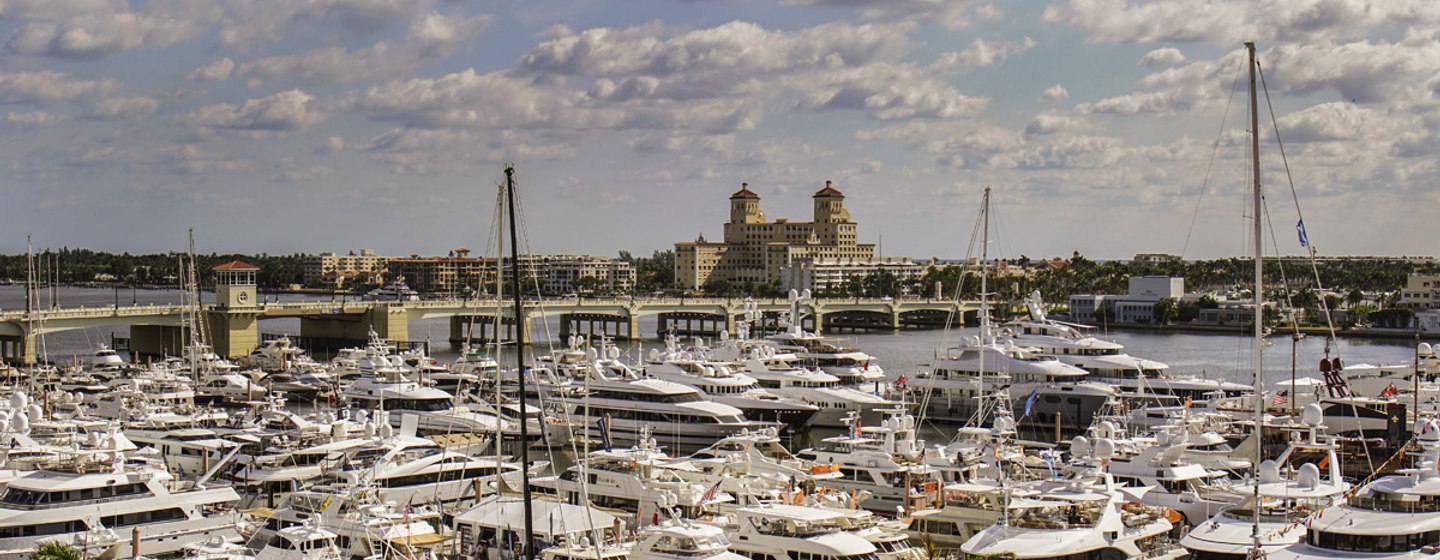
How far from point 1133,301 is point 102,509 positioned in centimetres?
15089

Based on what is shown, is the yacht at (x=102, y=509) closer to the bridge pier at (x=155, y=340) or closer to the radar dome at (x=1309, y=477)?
the radar dome at (x=1309, y=477)

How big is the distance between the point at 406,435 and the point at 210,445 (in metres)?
7.74

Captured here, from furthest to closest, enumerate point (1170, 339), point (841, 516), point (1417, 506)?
point (1170, 339) → point (841, 516) → point (1417, 506)

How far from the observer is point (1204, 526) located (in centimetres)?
2975

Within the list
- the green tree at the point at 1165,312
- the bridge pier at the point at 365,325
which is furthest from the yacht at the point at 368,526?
the green tree at the point at 1165,312

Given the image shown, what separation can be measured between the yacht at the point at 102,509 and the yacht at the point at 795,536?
33.3 feet

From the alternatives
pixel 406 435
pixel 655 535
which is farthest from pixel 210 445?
pixel 655 535

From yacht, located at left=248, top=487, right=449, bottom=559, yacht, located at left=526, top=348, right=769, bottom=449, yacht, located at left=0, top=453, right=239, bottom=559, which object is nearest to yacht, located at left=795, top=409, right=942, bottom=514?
yacht, located at left=248, top=487, right=449, bottom=559

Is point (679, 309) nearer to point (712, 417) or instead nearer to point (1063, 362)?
point (1063, 362)

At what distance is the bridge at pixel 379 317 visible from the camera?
98000mm

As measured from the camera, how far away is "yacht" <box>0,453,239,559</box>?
29.8 m

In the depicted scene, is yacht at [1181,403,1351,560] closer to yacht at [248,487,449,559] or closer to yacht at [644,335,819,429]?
yacht at [248,487,449,559]

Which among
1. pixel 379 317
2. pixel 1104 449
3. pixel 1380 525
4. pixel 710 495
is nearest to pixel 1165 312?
pixel 379 317

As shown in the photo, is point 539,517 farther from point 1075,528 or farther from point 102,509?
point 1075,528
